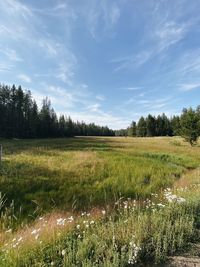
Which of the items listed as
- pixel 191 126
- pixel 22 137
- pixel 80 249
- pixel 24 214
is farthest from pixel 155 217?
A: pixel 22 137

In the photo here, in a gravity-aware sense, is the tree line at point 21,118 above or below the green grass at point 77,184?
above

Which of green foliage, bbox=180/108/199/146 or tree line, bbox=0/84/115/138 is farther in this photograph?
tree line, bbox=0/84/115/138

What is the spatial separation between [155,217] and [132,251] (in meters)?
1.23

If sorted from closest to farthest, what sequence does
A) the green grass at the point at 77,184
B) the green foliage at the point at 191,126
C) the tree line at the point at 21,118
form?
the green grass at the point at 77,184, the green foliage at the point at 191,126, the tree line at the point at 21,118

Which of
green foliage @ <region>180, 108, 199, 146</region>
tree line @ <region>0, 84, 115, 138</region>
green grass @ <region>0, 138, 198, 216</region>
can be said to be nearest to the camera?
green grass @ <region>0, 138, 198, 216</region>

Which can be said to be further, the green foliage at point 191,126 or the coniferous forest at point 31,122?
the coniferous forest at point 31,122

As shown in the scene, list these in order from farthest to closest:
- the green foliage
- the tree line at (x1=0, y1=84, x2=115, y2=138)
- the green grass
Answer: the tree line at (x1=0, y1=84, x2=115, y2=138) → the green foliage → the green grass

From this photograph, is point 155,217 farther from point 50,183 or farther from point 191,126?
point 191,126

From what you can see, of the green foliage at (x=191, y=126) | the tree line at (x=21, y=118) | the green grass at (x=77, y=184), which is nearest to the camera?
the green grass at (x=77, y=184)

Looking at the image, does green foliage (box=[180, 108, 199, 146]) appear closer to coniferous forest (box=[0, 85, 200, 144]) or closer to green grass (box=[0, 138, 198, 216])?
coniferous forest (box=[0, 85, 200, 144])

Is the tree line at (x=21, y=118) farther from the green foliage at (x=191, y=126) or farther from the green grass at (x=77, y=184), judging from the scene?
the green grass at (x=77, y=184)

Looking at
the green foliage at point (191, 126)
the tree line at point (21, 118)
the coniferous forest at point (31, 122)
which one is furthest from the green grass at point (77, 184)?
the tree line at point (21, 118)

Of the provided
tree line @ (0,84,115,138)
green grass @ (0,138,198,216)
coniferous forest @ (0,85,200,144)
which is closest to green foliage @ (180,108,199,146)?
coniferous forest @ (0,85,200,144)

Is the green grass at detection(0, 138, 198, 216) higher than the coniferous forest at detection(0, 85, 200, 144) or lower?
lower
